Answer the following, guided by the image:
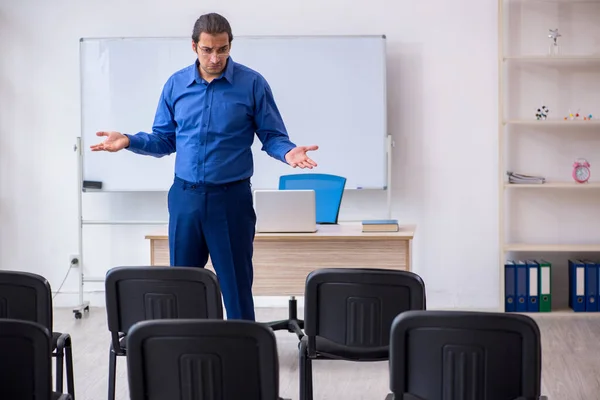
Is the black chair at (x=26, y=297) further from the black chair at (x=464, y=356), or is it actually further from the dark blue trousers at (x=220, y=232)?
the black chair at (x=464, y=356)

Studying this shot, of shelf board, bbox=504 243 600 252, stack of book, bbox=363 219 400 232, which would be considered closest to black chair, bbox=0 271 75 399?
stack of book, bbox=363 219 400 232

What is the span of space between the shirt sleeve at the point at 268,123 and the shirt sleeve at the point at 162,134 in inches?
16.1

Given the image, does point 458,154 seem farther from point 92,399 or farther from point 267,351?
point 267,351

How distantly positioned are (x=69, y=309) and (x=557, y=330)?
3584mm

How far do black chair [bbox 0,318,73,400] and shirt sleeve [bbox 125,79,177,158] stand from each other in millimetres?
1743

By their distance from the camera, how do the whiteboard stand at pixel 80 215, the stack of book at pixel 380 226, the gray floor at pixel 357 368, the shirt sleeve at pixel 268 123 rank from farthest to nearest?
the whiteboard stand at pixel 80 215 < the stack of book at pixel 380 226 < the gray floor at pixel 357 368 < the shirt sleeve at pixel 268 123

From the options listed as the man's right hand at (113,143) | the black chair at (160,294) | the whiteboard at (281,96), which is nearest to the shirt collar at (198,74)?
the man's right hand at (113,143)

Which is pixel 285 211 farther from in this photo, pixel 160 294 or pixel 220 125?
pixel 160 294

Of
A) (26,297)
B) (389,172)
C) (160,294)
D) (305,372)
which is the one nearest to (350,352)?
(305,372)

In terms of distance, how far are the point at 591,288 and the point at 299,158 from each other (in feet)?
11.0

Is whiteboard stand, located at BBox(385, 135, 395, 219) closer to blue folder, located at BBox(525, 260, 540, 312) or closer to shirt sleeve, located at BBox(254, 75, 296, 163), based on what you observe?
blue folder, located at BBox(525, 260, 540, 312)

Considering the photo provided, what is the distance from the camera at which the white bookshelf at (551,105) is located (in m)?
6.08

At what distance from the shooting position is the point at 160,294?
9.52 feet

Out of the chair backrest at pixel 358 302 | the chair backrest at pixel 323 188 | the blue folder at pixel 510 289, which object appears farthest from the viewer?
the blue folder at pixel 510 289
